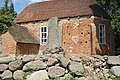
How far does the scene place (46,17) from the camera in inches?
1244

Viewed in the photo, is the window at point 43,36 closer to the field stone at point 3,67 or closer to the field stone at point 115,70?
the field stone at point 3,67

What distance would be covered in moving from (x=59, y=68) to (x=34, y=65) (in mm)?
1394

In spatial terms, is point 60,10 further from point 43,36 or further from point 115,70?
point 115,70

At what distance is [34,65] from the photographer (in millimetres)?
12867

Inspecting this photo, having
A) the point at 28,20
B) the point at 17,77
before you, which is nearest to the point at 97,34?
the point at 28,20

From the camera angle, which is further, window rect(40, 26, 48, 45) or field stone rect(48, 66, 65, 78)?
window rect(40, 26, 48, 45)

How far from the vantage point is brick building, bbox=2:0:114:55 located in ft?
93.1

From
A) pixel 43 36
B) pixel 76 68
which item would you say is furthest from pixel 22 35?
pixel 76 68

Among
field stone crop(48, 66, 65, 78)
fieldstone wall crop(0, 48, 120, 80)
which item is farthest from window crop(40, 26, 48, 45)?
field stone crop(48, 66, 65, 78)

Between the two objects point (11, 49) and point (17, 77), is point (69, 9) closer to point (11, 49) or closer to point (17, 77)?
point (11, 49)

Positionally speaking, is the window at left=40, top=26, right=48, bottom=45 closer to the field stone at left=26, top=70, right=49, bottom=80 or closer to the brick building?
the brick building

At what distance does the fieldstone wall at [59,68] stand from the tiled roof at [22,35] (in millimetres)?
16440

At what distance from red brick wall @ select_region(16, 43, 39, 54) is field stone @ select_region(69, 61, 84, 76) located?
17632 millimetres

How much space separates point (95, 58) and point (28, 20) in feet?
68.8
